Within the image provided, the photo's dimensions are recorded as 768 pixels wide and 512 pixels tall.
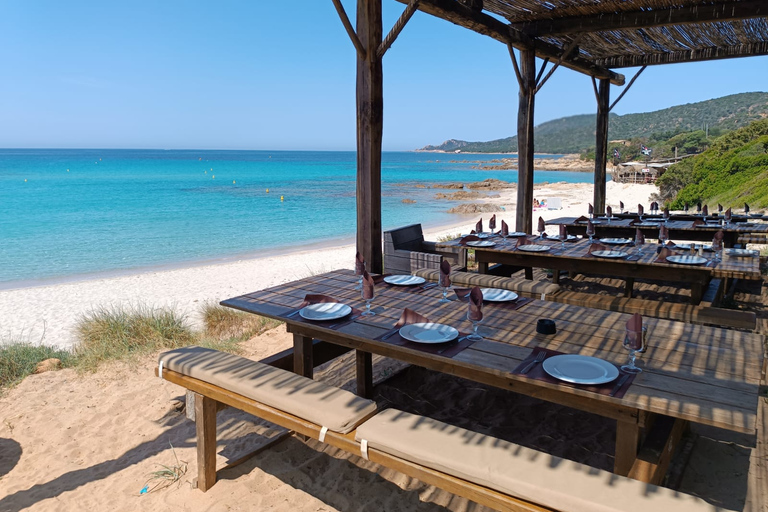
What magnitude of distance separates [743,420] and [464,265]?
11.4 ft

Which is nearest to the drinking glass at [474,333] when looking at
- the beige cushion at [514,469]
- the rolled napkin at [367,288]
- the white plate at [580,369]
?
the white plate at [580,369]

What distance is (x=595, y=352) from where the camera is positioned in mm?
1874

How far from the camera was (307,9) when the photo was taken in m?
39.5

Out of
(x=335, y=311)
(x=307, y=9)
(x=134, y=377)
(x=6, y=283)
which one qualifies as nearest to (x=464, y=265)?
(x=335, y=311)

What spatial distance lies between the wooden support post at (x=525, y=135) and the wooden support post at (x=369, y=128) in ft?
9.05

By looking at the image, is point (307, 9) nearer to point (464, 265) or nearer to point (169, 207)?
point (169, 207)

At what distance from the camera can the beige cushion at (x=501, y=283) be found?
3.53 meters

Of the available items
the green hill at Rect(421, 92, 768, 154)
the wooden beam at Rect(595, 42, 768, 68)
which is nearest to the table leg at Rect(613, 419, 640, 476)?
the wooden beam at Rect(595, 42, 768, 68)

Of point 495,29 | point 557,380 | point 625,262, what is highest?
point 495,29

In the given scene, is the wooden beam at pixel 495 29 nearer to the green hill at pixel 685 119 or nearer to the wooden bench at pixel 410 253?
the wooden bench at pixel 410 253

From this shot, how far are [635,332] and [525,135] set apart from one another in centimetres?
500

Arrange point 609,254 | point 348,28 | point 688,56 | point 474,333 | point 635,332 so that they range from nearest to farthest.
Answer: point 635,332 < point 474,333 < point 348,28 < point 609,254 < point 688,56

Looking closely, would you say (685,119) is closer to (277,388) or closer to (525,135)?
(525,135)

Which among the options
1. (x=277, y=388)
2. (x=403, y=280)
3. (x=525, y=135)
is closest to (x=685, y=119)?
(x=525, y=135)
